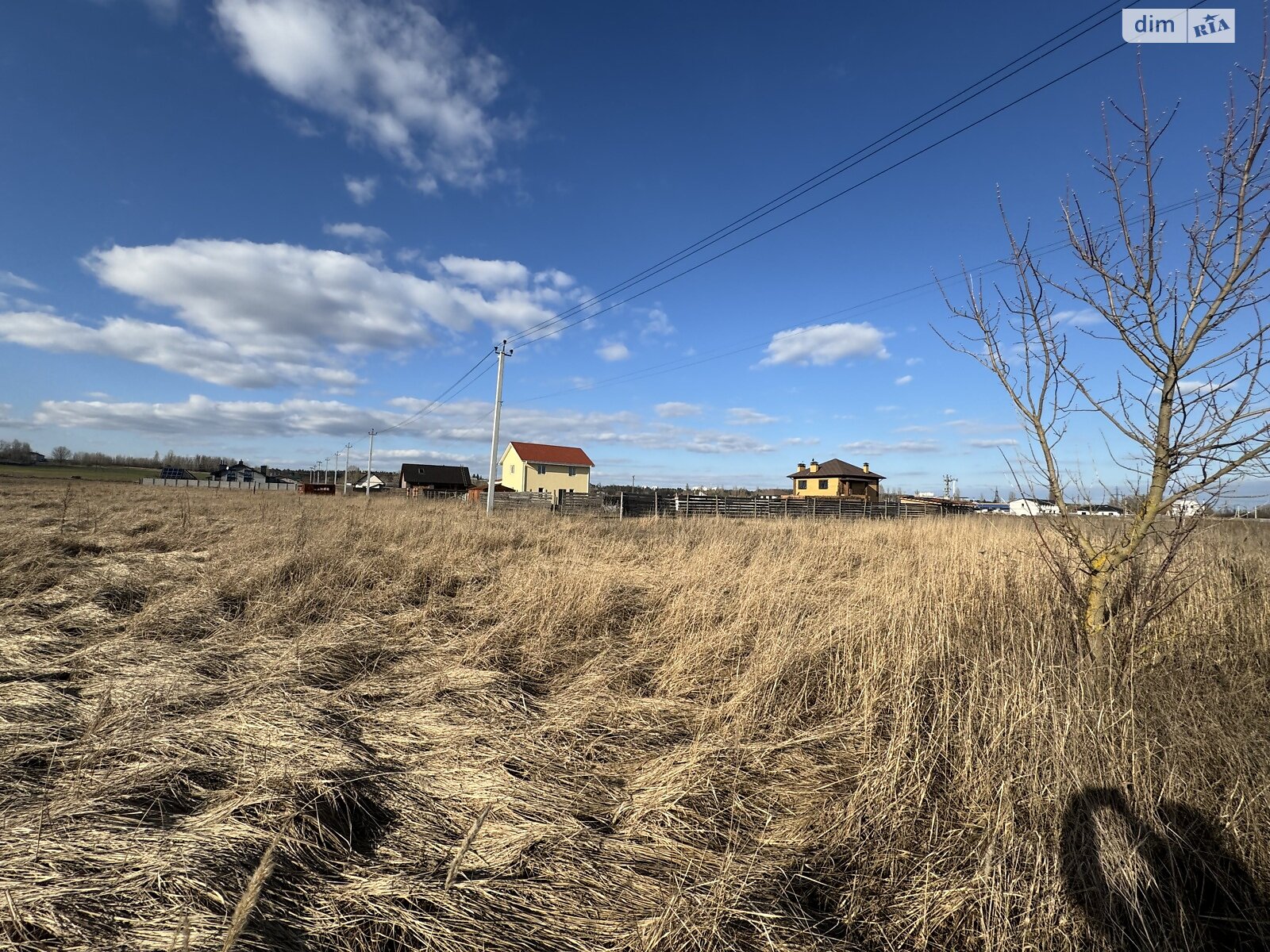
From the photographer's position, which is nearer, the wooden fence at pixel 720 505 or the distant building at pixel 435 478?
the wooden fence at pixel 720 505

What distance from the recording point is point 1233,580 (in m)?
4.74

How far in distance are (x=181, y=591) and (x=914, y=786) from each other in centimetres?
754

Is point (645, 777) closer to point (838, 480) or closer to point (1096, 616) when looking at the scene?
point (1096, 616)

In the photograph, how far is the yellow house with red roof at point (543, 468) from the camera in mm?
55500

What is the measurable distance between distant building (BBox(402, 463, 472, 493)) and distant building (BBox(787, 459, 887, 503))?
4195 centimetres

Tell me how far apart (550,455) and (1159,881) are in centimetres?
5733

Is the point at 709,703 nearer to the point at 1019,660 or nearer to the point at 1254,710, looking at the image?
the point at 1019,660

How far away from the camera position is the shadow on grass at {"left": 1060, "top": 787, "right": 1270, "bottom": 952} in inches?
71.9

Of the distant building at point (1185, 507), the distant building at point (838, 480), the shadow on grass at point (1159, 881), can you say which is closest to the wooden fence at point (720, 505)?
the distant building at point (838, 480)

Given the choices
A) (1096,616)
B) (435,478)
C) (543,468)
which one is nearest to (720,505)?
(1096,616)

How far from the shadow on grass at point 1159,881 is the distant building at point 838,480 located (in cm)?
4205

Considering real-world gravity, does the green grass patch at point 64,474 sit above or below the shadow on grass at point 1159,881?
above

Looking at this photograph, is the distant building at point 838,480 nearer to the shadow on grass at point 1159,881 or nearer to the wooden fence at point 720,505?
the wooden fence at point 720,505

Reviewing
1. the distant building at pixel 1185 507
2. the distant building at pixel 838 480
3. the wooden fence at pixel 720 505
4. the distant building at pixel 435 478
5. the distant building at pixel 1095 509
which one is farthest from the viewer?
the distant building at pixel 435 478
